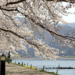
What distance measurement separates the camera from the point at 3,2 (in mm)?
8664

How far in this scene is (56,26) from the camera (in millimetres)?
9500

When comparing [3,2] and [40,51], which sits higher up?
[3,2]

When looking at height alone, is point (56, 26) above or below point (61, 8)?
below

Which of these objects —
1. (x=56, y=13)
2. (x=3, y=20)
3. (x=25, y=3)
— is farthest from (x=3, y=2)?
(x=3, y=20)

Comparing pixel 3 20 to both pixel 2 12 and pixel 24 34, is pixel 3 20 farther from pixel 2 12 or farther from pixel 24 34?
pixel 24 34

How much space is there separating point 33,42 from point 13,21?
348 centimetres

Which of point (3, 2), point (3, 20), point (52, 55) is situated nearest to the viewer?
point (3, 2)

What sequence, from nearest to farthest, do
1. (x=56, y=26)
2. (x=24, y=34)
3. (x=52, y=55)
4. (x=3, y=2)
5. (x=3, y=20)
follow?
(x=3, y=2) < (x=56, y=26) < (x=52, y=55) < (x=24, y=34) < (x=3, y=20)

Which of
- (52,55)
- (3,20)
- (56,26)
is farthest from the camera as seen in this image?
(3,20)

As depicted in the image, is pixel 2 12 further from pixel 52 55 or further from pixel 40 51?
pixel 52 55

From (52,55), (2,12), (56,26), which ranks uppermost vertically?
(2,12)

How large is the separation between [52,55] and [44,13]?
3.79 meters

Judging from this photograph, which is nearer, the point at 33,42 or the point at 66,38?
the point at 66,38

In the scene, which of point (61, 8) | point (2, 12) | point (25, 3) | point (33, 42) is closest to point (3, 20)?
point (2, 12)
